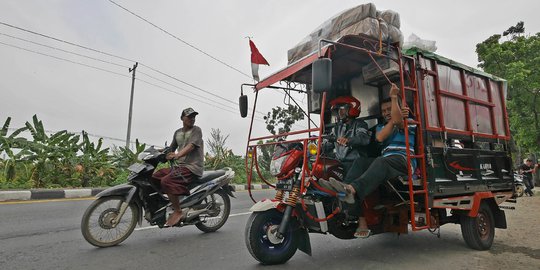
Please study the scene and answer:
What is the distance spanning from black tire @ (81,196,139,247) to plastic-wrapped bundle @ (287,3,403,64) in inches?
118

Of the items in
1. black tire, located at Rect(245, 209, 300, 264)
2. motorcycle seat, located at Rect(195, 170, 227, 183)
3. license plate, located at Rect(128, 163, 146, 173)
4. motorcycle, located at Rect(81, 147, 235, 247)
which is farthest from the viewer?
motorcycle seat, located at Rect(195, 170, 227, 183)

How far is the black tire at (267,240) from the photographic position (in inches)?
128

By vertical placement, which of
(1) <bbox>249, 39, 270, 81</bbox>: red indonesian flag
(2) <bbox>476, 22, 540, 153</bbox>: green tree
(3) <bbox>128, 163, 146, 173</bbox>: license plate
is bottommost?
(3) <bbox>128, 163, 146, 173</bbox>: license plate

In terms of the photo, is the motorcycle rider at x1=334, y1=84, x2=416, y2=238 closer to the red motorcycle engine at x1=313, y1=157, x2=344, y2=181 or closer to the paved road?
the red motorcycle engine at x1=313, y1=157, x2=344, y2=181

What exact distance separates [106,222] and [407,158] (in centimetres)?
356

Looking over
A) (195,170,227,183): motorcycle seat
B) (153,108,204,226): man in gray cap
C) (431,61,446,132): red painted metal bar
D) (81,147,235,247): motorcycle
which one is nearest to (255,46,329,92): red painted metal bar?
(153,108,204,226): man in gray cap

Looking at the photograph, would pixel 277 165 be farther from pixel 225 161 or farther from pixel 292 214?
pixel 225 161

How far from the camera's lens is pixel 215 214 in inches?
198

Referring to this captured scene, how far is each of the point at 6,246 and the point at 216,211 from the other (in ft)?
8.30

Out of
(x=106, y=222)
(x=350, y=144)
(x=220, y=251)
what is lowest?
(x=220, y=251)

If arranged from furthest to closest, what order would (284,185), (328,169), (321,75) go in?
(328,169), (284,185), (321,75)

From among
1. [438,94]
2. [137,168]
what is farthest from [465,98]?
[137,168]

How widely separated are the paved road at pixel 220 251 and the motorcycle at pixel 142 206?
0.19 metres

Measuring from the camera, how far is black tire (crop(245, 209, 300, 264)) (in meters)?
3.24
